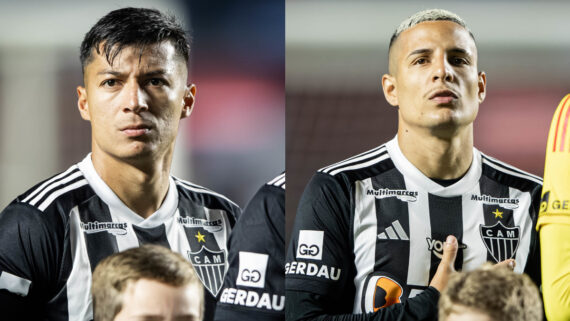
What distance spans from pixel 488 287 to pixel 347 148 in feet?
2.85

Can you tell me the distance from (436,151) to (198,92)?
3.60 ft

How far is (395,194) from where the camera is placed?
3.05m

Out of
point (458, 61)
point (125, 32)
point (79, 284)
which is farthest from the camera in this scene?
point (458, 61)

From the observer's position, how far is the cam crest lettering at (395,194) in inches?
120

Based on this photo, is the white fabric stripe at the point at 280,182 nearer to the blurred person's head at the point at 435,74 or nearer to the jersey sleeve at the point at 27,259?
the blurred person's head at the point at 435,74

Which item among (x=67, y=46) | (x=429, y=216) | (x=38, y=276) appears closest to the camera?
(x=38, y=276)

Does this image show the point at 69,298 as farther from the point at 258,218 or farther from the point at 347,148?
the point at 347,148

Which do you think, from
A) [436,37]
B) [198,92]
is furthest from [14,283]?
[436,37]

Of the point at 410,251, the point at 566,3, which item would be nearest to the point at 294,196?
the point at 410,251

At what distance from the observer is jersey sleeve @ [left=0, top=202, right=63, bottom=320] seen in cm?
263

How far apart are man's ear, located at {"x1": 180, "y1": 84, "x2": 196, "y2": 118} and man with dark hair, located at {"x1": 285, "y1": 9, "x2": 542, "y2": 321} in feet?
2.10

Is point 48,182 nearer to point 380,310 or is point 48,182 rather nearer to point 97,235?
point 97,235

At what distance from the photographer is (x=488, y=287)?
277cm

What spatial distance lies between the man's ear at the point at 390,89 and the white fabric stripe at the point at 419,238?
402 mm
